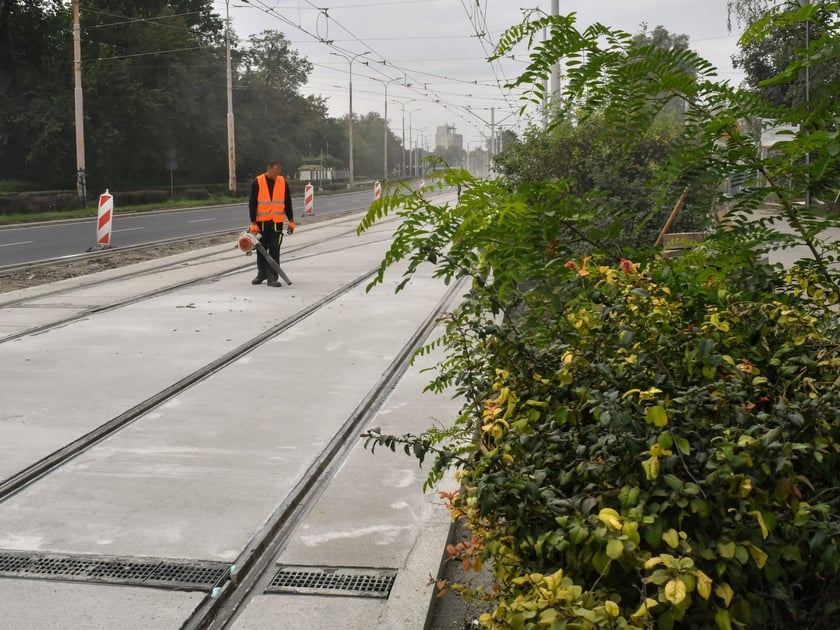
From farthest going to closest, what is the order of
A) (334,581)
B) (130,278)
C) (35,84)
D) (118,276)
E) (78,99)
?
(35,84) < (78,99) < (118,276) < (130,278) < (334,581)

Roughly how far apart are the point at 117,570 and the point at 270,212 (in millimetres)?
10305

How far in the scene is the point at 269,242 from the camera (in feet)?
46.6

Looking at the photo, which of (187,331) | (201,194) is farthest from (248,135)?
(187,331)

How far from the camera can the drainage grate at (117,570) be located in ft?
13.5

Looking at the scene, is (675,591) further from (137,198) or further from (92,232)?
(137,198)

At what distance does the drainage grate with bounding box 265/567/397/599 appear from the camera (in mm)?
4020

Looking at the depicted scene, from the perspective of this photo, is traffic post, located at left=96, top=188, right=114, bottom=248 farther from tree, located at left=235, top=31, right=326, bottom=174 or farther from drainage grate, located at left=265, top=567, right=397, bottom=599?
tree, located at left=235, top=31, right=326, bottom=174

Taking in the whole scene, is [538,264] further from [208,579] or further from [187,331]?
[187,331]

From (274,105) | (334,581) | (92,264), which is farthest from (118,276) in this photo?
(274,105)

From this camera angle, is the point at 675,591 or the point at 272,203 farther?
the point at 272,203

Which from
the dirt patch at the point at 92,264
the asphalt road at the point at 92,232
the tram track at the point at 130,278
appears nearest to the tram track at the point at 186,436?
the tram track at the point at 130,278

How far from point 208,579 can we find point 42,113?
169 ft

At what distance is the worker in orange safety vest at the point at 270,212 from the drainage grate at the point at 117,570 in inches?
384

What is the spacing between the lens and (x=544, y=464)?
2.60m
